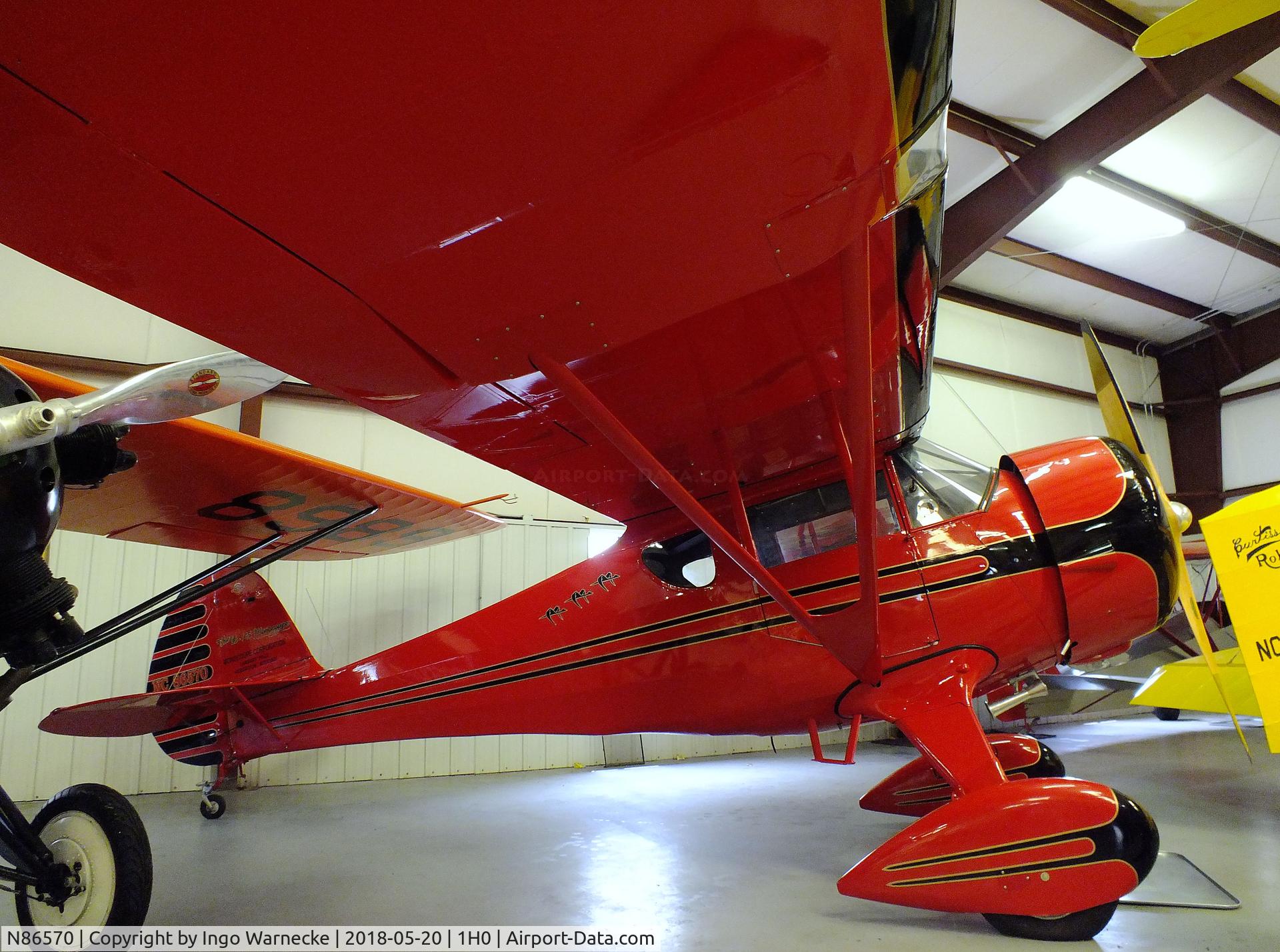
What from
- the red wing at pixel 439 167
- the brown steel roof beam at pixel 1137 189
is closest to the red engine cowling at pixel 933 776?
the red wing at pixel 439 167

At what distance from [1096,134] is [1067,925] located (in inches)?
318

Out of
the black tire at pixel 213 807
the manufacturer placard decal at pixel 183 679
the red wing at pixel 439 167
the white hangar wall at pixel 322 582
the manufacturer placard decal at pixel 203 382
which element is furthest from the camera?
the white hangar wall at pixel 322 582

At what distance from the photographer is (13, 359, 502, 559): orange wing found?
9.52 feet

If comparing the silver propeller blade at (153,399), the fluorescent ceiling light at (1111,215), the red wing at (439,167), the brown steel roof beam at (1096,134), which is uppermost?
the fluorescent ceiling light at (1111,215)

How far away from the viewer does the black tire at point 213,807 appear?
4.88 meters

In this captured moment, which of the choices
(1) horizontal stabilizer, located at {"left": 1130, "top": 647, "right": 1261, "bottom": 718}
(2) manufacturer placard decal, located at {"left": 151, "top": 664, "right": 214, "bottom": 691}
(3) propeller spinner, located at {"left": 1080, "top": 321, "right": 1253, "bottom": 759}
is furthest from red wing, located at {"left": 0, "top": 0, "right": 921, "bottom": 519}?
(1) horizontal stabilizer, located at {"left": 1130, "top": 647, "right": 1261, "bottom": 718}

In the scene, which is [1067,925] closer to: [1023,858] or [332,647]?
[1023,858]

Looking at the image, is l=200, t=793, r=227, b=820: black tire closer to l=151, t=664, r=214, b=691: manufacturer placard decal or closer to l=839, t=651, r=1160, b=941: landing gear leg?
l=151, t=664, r=214, b=691: manufacturer placard decal

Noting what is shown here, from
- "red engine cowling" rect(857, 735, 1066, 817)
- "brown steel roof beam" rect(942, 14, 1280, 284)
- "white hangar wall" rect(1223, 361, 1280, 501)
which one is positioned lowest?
"red engine cowling" rect(857, 735, 1066, 817)

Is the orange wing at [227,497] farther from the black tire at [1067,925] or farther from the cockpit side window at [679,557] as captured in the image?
the black tire at [1067,925]

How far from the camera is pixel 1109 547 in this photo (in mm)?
3182

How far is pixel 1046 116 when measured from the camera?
26.3 feet

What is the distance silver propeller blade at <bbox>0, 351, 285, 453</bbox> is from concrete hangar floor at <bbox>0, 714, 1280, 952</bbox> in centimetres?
204

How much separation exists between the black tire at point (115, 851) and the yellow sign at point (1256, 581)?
176 inches
